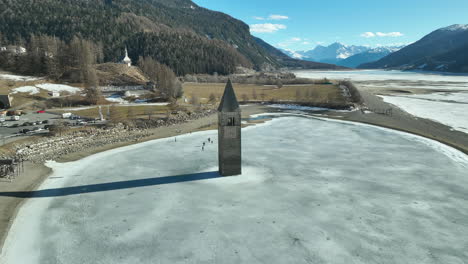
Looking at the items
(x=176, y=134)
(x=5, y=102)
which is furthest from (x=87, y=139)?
(x=5, y=102)

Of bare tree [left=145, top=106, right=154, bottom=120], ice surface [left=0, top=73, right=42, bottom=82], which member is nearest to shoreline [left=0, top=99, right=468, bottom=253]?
bare tree [left=145, top=106, right=154, bottom=120]

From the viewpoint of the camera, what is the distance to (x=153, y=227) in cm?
2039

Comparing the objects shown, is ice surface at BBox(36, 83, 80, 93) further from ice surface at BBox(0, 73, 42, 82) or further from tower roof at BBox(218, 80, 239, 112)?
tower roof at BBox(218, 80, 239, 112)

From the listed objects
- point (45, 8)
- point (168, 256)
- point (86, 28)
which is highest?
point (45, 8)

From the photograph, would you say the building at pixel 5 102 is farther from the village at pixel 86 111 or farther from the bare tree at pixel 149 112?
the bare tree at pixel 149 112

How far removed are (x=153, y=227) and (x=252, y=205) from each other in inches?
327

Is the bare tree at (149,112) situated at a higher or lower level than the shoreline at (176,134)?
higher

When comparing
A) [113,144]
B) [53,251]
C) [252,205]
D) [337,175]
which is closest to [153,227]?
[53,251]

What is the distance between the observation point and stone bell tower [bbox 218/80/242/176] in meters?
29.8

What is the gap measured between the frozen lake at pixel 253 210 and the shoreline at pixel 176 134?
904 millimetres

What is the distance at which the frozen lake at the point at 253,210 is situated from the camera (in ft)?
57.2

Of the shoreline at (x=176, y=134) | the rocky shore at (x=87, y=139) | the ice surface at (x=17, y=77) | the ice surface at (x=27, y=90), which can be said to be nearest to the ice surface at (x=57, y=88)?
the ice surface at (x=27, y=90)

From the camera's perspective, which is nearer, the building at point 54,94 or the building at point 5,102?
the building at point 5,102

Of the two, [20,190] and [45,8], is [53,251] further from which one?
[45,8]
